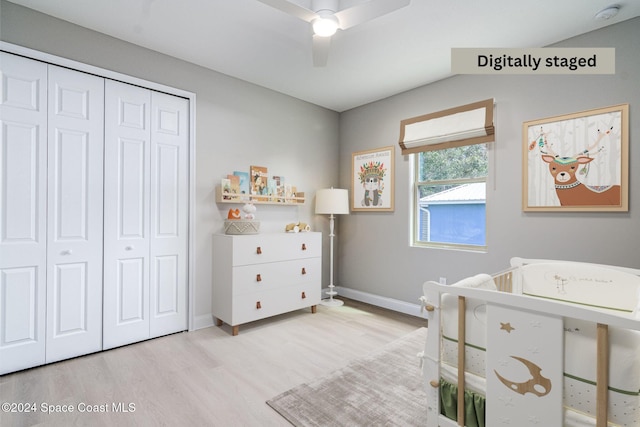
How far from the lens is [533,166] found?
2689 millimetres

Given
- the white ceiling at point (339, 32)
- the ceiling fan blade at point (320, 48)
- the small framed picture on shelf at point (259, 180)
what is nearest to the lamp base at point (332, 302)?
the small framed picture on shelf at point (259, 180)

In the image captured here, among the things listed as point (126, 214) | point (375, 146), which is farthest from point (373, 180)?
point (126, 214)

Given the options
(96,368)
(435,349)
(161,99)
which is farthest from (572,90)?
(96,368)

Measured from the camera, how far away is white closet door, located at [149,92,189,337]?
2.85 m

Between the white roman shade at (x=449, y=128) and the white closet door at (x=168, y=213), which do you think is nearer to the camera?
the white closet door at (x=168, y=213)

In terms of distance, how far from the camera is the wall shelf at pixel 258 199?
10.4ft

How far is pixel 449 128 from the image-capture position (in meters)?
3.19

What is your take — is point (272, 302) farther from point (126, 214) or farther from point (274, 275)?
point (126, 214)

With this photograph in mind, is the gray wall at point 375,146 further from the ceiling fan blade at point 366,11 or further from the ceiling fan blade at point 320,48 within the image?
the ceiling fan blade at point 366,11

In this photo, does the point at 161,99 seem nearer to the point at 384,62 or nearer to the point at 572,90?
the point at 384,62

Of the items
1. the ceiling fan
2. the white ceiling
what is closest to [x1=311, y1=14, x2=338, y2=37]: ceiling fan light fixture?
the ceiling fan

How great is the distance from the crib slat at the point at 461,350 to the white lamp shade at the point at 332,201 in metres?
2.51

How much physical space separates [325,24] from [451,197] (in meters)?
2.30

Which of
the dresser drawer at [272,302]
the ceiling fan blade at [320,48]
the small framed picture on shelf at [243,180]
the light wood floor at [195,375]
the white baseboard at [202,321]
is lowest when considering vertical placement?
the light wood floor at [195,375]
